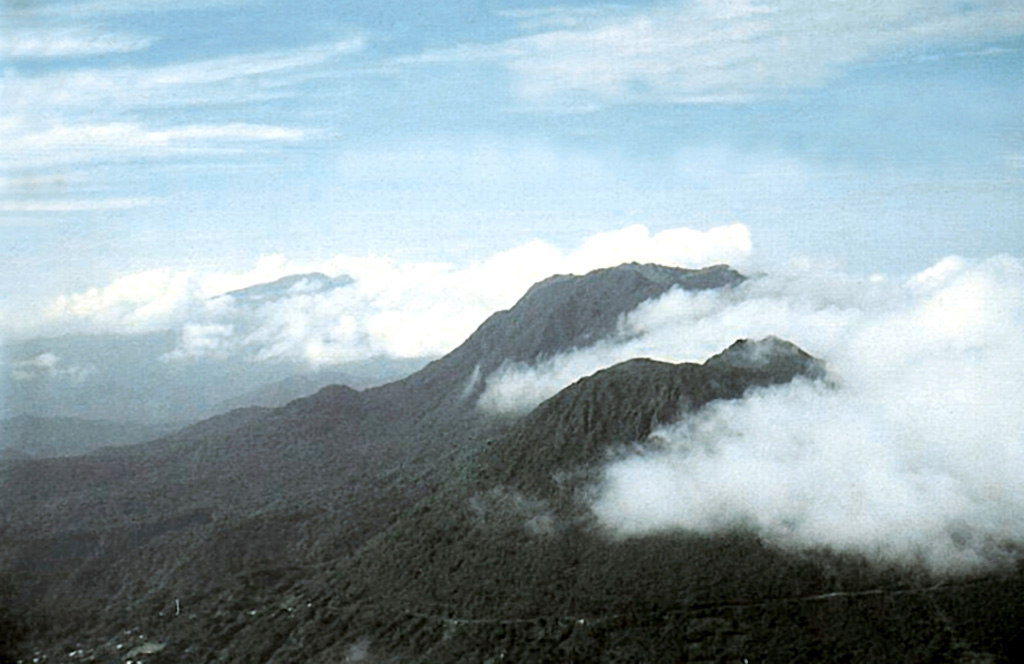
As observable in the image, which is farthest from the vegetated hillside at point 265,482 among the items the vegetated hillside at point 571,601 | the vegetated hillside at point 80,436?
the vegetated hillside at point 80,436

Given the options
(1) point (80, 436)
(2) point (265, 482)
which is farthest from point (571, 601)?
(1) point (80, 436)

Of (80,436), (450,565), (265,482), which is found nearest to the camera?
(450,565)

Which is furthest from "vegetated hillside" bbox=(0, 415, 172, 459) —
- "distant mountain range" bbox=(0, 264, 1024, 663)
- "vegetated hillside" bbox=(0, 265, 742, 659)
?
"distant mountain range" bbox=(0, 264, 1024, 663)

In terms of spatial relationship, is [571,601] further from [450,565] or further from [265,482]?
[265,482]

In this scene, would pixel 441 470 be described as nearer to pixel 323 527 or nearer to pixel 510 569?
pixel 323 527

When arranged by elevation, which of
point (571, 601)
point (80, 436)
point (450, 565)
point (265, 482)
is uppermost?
point (80, 436)

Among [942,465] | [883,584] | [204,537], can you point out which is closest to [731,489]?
[883,584]

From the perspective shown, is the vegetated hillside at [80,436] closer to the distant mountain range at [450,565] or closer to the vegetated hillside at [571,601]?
the distant mountain range at [450,565]
